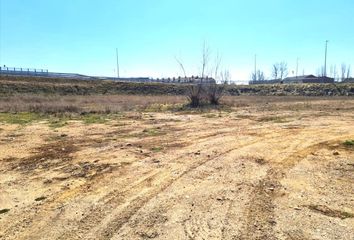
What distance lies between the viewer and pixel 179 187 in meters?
5.90

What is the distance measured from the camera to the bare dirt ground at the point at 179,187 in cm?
437

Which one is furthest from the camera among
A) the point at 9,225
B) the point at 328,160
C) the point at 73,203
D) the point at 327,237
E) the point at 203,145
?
the point at 203,145

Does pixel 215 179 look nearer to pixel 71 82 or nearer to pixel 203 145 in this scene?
pixel 203 145

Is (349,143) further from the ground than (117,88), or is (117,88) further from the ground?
(117,88)

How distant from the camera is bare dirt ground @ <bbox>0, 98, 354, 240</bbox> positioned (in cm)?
437

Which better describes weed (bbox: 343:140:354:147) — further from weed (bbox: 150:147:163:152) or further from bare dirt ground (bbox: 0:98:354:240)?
weed (bbox: 150:147:163:152)

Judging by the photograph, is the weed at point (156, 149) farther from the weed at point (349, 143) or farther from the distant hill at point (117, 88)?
the distant hill at point (117, 88)

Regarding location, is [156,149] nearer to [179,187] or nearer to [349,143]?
[179,187]

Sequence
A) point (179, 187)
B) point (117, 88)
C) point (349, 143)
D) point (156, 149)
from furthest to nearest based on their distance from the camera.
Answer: point (117, 88) < point (349, 143) < point (156, 149) < point (179, 187)

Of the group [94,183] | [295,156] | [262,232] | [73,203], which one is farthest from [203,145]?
[262,232]

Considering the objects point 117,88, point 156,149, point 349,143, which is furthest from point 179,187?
point 117,88

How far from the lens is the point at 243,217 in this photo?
4629 millimetres

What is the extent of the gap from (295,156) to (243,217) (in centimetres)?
374

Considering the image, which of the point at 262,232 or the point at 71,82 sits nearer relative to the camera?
the point at 262,232
